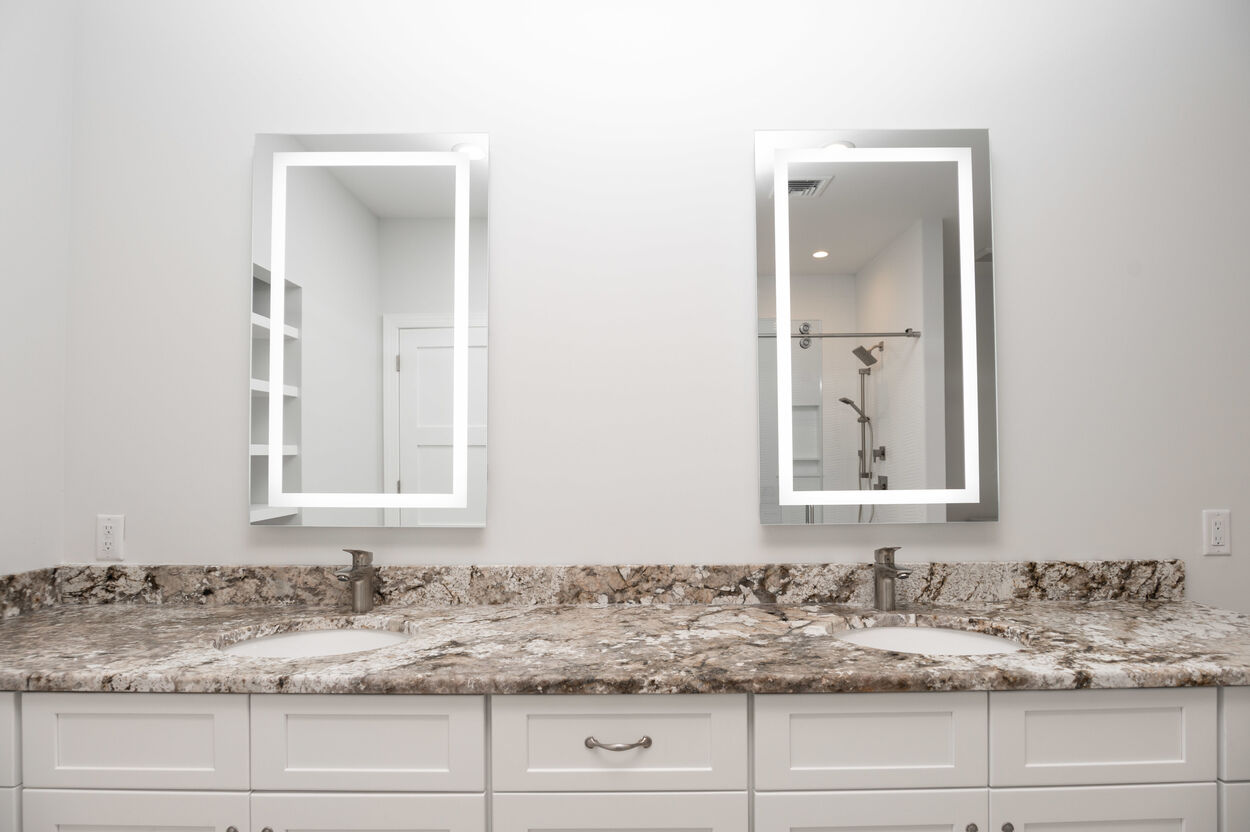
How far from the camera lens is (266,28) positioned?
71.4 inches

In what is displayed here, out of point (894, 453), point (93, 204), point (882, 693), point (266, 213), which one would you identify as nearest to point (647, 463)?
point (894, 453)

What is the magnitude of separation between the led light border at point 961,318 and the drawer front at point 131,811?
1.29 m

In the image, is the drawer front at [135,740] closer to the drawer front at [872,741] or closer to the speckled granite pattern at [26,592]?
the speckled granite pattern at [26,592]

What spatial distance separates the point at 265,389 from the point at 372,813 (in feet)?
3.37

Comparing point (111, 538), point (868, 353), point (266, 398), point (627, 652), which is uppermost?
point (868, 353)

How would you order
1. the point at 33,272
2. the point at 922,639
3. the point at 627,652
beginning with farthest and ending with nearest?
the point at 33,272 → the point at 922,639 → the point at 627,652

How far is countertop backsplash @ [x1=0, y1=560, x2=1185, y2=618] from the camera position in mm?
1737

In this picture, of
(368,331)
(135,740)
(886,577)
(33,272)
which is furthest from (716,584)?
(33,272)

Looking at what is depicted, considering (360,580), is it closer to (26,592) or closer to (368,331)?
(368,331)

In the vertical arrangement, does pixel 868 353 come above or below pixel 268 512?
above

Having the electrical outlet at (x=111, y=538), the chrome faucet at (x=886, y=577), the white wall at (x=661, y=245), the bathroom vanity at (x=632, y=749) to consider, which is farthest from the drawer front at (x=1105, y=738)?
the electrical outlet at (x=111, y=538)

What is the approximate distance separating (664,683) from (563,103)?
1414 millimetres

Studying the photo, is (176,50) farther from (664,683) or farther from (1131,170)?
(1131,170)

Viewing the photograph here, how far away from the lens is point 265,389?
1.75m
